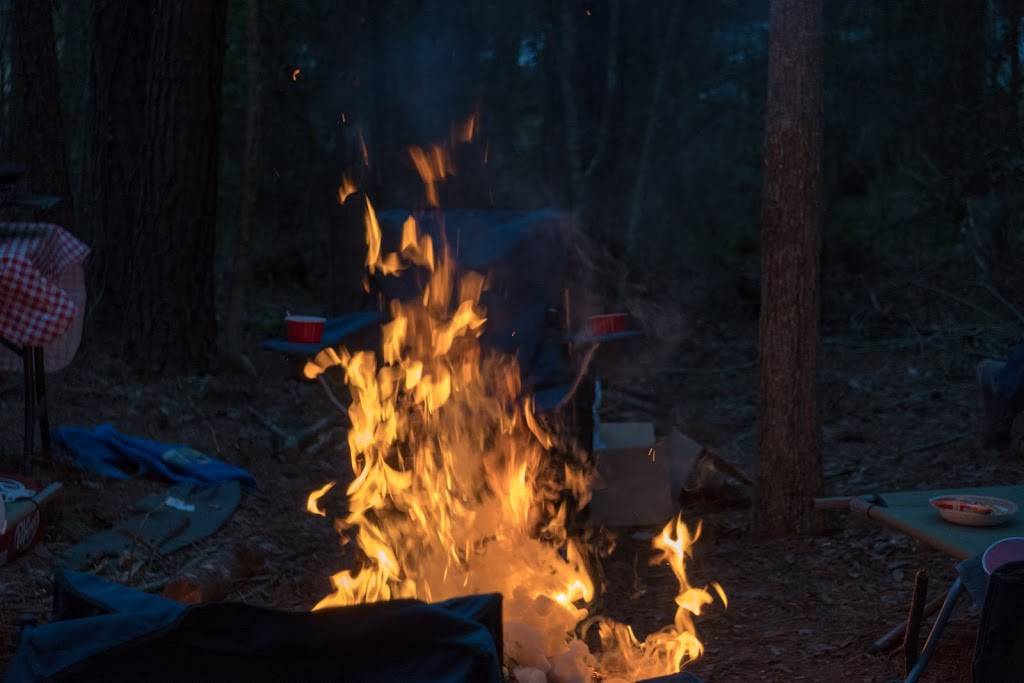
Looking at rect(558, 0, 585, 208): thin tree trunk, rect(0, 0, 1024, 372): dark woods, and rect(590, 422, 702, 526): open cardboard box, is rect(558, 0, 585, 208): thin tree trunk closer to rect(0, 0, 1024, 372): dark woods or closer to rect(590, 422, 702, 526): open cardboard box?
rect(0, 0, 1024, 372): dark woods

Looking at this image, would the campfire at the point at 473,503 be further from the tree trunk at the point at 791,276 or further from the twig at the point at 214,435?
the twig at the point at 214,435

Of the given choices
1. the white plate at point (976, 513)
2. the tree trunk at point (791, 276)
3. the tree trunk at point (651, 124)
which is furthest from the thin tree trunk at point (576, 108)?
the white plate at point (976, 513)

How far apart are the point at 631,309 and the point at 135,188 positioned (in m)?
5.07

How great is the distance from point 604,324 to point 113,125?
16.9 ft

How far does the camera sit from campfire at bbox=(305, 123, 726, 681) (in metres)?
3.78

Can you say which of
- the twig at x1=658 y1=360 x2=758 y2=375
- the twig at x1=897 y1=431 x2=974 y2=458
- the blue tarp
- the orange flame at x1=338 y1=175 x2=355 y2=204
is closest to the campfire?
the orange flame at x1=338 y1=175 x2=355 y2=204

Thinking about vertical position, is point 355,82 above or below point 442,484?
above

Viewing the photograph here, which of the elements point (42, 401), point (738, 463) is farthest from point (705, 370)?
point (42, 401)

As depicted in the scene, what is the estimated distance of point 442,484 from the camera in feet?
14.6

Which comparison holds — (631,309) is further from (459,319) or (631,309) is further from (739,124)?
(459,319)

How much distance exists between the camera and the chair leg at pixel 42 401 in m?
5.45

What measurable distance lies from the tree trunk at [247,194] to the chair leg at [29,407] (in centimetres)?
357

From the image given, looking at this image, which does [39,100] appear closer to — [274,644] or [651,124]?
[651,124]

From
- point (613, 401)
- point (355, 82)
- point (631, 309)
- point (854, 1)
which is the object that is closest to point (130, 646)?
point (613, 401)
